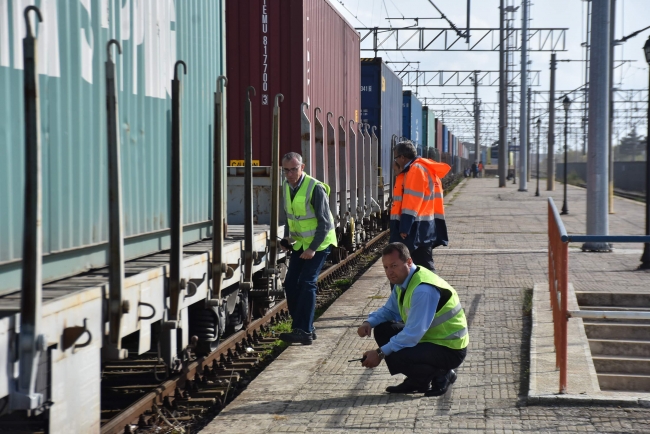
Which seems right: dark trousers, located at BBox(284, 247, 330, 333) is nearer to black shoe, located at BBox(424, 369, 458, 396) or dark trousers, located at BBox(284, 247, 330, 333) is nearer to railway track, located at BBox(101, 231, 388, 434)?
railway track, located at BBox(101, 231, 388, 434)

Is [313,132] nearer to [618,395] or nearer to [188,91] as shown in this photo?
[188,91]

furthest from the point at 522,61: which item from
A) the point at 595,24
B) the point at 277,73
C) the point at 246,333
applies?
the point at 246,333

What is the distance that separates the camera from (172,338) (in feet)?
19.9

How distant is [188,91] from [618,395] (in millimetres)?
3826

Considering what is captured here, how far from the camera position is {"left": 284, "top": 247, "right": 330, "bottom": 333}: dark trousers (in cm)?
802

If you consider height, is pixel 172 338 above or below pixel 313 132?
below

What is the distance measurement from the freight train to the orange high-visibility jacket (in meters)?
1.22

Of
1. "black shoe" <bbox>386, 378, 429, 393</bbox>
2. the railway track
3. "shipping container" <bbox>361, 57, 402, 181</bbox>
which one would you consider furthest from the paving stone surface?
"shipping container" <bbox>361, 57, 402, 181</bbox>

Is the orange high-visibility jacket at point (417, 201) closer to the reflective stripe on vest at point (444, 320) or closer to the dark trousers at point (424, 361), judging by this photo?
the reflective stripe on vest at point (444, 320)

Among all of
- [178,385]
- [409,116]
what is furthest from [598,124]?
[409,116]

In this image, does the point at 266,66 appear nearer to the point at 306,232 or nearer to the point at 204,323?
the point at 306,232

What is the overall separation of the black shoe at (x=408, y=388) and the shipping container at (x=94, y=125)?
1935 mm

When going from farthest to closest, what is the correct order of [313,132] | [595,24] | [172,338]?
[595,24] < [313,132] < [172,338]

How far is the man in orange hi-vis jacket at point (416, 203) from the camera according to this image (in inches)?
328
